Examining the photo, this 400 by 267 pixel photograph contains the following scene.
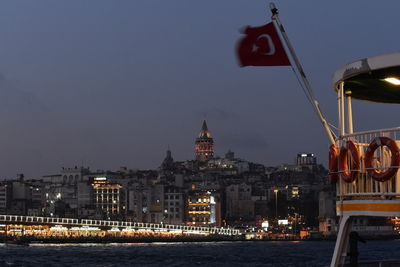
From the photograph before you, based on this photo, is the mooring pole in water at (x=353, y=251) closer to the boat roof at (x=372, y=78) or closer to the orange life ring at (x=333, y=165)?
the orange life ring at (x=333, y=165)

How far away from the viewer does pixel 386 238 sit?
6447 inches

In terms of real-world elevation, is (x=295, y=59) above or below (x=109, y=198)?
below

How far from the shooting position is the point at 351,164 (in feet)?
38.8

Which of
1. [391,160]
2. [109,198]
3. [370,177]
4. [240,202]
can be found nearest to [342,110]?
[370,177]

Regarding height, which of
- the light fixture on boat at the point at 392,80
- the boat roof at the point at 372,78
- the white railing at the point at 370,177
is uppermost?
the boat roof at the point at 372,78

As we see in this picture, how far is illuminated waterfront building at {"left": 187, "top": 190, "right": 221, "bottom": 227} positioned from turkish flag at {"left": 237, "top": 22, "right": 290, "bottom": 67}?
509 feet

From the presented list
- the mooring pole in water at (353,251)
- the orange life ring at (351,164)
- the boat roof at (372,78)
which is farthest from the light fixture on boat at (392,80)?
the mooring pole in water at (353,251)

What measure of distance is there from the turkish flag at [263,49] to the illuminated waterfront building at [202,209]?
155 metres

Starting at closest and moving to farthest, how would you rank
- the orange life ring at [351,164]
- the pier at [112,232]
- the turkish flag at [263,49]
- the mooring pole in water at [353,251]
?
the orange life ring at [351,164], the mooring pole in water at [353,251], the turkish flag at [263,49], the pier at [112,232]

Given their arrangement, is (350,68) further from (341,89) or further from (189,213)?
(189,213)

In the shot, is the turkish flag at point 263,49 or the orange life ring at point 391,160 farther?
the turkish flag at point 263,49

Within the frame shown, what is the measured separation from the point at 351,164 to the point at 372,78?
129 cm

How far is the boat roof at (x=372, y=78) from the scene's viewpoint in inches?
451

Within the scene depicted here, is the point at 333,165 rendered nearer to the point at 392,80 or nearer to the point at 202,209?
the point at 392,80
